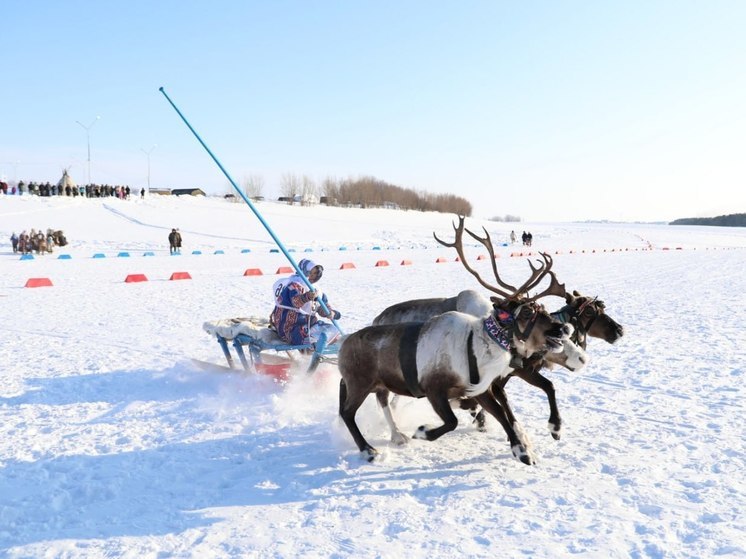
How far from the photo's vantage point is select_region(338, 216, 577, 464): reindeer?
4.96 meters

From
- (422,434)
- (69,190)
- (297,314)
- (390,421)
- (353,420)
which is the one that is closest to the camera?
(422,434)

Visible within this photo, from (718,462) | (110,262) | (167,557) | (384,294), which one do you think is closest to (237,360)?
(167,557)

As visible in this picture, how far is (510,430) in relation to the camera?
5.10 m

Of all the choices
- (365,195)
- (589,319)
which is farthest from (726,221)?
(589,319)

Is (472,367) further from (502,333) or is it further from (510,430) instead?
(510,430)

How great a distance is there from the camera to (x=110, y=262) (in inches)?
1101

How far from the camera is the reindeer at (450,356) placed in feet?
16.3

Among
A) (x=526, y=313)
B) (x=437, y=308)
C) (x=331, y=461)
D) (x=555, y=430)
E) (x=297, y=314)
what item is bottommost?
(x=331, y=461)

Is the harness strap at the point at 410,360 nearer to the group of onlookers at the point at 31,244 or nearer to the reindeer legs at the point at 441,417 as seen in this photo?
the reindeer legs at the point at 441,417

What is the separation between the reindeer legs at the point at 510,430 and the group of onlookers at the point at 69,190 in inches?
2312

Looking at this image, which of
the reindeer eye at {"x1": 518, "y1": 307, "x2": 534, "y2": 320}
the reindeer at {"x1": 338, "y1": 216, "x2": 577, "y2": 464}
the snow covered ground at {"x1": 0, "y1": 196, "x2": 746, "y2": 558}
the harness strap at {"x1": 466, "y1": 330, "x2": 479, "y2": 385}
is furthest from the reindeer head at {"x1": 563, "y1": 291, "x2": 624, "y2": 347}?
the harness strap at {"x1": 466, "y1": 330, "x2": 479, "y2": 385}

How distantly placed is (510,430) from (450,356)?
28.4 inches

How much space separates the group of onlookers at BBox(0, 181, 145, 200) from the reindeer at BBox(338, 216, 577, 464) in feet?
190

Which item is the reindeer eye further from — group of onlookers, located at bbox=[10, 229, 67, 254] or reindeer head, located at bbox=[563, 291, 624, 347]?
group of onlookers, located at bbox=[10, 229, 67, 254]
